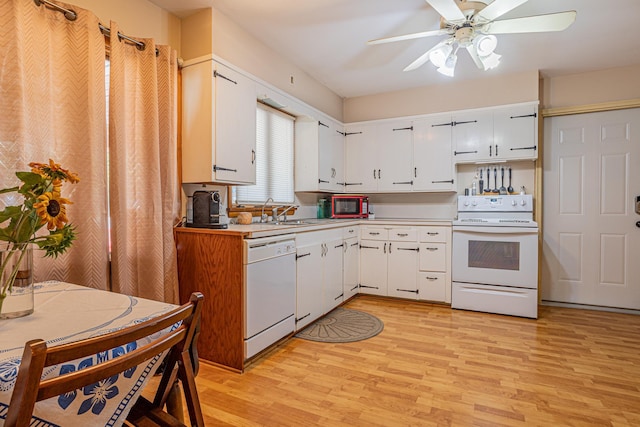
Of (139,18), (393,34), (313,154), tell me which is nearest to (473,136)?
(393,34)

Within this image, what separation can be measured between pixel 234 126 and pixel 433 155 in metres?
2.43

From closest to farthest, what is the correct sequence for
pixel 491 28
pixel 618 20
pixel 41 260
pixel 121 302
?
1. pixel 121 302
2. pixel 41 260
3. pixel 491 28
4. pixel 618 20

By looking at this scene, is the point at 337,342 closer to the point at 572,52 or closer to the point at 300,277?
the point at 300,277

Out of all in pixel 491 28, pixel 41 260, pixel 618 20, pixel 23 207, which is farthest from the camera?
pixel 618 20

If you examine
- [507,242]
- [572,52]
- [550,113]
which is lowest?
[507,242]

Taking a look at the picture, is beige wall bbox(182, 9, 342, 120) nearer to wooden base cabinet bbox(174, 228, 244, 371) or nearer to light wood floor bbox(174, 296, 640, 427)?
wooden base cabinet bbox(174, 228, 244, 371)

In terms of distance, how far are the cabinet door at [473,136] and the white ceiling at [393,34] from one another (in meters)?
0.46

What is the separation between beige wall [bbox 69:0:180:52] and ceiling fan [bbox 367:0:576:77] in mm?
1685

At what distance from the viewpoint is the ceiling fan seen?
2020 mm

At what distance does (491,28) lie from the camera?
2.29m

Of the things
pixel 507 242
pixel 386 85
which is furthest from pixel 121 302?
pixel 386 85

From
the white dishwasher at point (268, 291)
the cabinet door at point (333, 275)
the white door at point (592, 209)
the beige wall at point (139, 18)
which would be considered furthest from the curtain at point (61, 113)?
the white door at point (592, 209)

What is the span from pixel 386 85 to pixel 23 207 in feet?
12.7

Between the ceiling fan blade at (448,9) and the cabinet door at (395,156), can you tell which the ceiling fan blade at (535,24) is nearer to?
the ceiling fan blade at (448,9)
